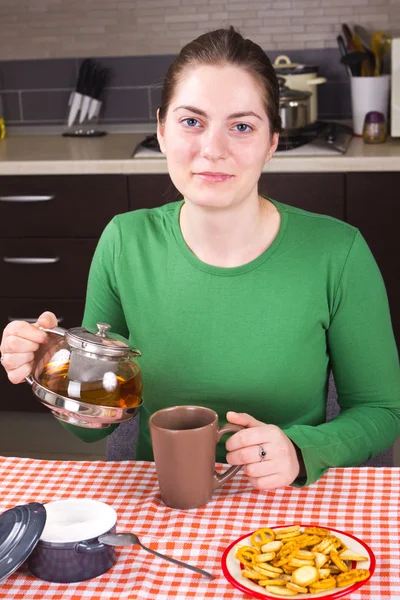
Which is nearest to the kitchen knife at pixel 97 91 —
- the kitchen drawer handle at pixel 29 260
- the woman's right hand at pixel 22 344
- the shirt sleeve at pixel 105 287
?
the kitchen drawer handle at pixel 29 260

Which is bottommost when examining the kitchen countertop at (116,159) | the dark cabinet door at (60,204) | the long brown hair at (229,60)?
the dark cabinet door at (60,204)

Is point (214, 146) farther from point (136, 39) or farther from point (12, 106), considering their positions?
point (12, 106)

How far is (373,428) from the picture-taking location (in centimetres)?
141

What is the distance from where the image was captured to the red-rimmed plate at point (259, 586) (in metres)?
0.95

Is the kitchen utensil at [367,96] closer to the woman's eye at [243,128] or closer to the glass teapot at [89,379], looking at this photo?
the woman's eye at [243,128]

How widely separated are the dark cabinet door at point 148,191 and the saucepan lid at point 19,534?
6.57 feet

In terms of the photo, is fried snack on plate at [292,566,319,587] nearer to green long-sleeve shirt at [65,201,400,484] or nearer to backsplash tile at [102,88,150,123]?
green long-sleeve shirt at [65,201,400,484]

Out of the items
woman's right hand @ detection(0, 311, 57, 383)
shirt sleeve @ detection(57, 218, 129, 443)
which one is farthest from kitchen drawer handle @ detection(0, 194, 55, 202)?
A: woman's right hand @ detection(0, 311, 57, 383)

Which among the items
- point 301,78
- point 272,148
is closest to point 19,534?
point 272,148

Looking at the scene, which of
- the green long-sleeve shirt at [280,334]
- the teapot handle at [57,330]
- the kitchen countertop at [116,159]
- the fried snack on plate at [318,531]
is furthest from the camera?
the kitchen countertop at [116,159]

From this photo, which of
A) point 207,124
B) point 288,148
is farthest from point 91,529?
point 288,148

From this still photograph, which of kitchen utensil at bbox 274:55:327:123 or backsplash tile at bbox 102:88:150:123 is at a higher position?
kitchen utensil at bbox 274:55:327:123

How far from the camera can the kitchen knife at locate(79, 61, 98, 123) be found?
11.4 feet

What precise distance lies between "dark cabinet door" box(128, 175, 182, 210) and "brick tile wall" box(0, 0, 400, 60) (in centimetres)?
73
